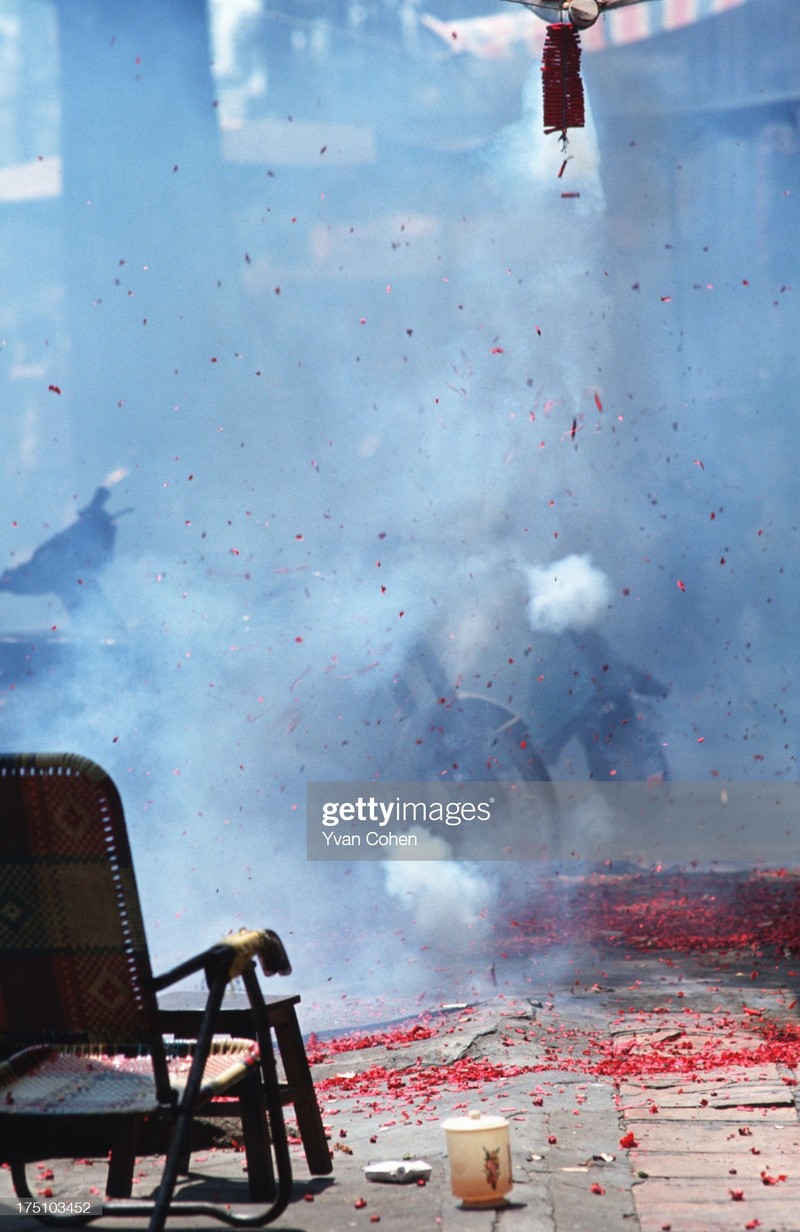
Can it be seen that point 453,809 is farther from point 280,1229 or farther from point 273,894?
point 280,1229

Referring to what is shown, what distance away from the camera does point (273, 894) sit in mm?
5531

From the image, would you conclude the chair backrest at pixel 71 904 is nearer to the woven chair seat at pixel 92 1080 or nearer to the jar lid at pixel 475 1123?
the woven chair seat at pixel 92 1080

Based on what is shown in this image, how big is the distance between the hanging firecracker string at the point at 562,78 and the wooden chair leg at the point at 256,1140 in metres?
3.19

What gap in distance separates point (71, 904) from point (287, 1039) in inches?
30.6

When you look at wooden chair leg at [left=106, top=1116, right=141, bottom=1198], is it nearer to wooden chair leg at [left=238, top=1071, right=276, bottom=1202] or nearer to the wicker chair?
wooden chair leg at [left=238, top=1071, right=276, bottom=1202]

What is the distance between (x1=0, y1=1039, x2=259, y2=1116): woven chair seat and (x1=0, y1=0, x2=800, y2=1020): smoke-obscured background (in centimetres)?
378

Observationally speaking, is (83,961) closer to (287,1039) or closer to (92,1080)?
(92,1080)

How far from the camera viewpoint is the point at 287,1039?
2.25m

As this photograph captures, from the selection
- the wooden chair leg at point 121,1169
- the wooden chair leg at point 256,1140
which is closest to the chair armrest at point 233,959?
the wooden chair leg at point 256,1140

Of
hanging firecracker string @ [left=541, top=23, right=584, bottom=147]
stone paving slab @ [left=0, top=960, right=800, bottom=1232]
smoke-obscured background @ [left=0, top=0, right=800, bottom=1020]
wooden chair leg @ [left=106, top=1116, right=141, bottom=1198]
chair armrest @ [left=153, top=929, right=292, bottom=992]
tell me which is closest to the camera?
chair armrest @ [left=153, top=929, right=292, bottom=992]

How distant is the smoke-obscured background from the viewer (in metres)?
5.54

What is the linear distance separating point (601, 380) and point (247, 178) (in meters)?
1.67

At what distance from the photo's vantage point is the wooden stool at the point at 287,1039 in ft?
7.02

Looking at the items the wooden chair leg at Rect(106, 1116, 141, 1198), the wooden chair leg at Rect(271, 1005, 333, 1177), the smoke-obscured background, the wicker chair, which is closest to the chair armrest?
the wicker chair
